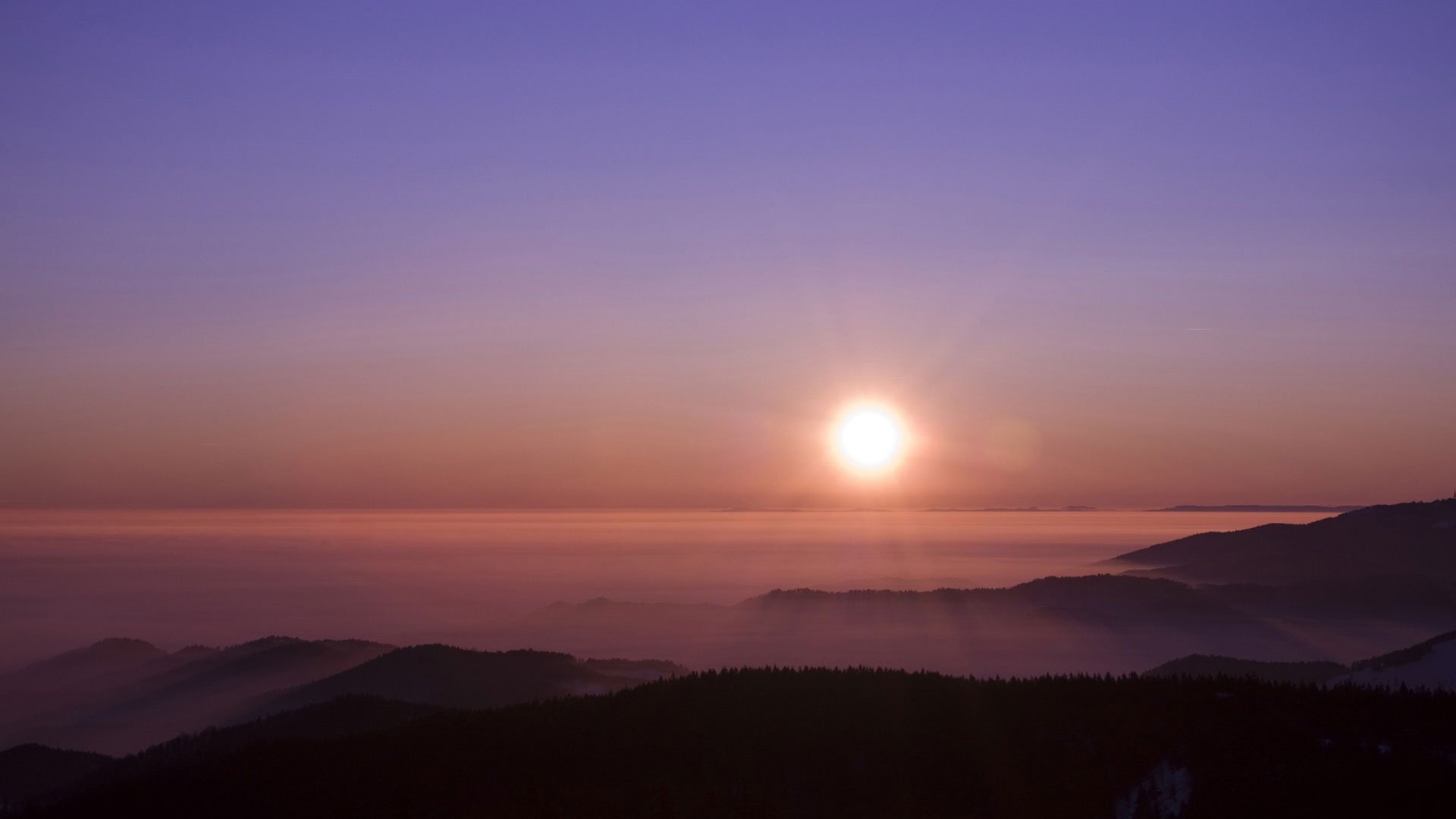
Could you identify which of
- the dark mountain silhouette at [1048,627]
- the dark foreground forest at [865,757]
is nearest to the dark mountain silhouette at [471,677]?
the dark mountain silhouette at [1048,627]

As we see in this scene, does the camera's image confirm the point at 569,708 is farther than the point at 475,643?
No

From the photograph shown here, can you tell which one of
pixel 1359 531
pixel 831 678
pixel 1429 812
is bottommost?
pixel 1429 812

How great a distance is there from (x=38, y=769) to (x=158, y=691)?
2708 inches

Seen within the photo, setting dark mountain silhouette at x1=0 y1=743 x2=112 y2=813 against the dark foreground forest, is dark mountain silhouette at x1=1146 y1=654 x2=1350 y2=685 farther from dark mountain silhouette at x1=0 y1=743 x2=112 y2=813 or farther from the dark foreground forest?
dark mountain silhouette at x1=0 y1=743 x2=112 y2=813

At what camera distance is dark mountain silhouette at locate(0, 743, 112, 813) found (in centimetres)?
7200

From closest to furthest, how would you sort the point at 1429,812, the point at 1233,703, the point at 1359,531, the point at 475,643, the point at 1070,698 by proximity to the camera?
the point at 1429,812, the point at 1233,703, the point at 1070,698, the point at 475,643, the point at 1359,531

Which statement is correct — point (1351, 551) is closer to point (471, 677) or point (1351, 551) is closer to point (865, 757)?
point (471, 677)

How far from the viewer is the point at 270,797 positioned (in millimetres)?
30406

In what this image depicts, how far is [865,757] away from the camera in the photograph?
28.9m

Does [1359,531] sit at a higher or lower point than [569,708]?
higher

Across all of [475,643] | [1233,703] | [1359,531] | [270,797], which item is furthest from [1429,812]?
[1359,531]

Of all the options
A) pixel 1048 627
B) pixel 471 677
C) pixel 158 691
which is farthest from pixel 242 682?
pixel 1048 627

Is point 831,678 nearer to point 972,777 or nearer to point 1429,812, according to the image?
point 972,777

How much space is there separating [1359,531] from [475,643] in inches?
5491
